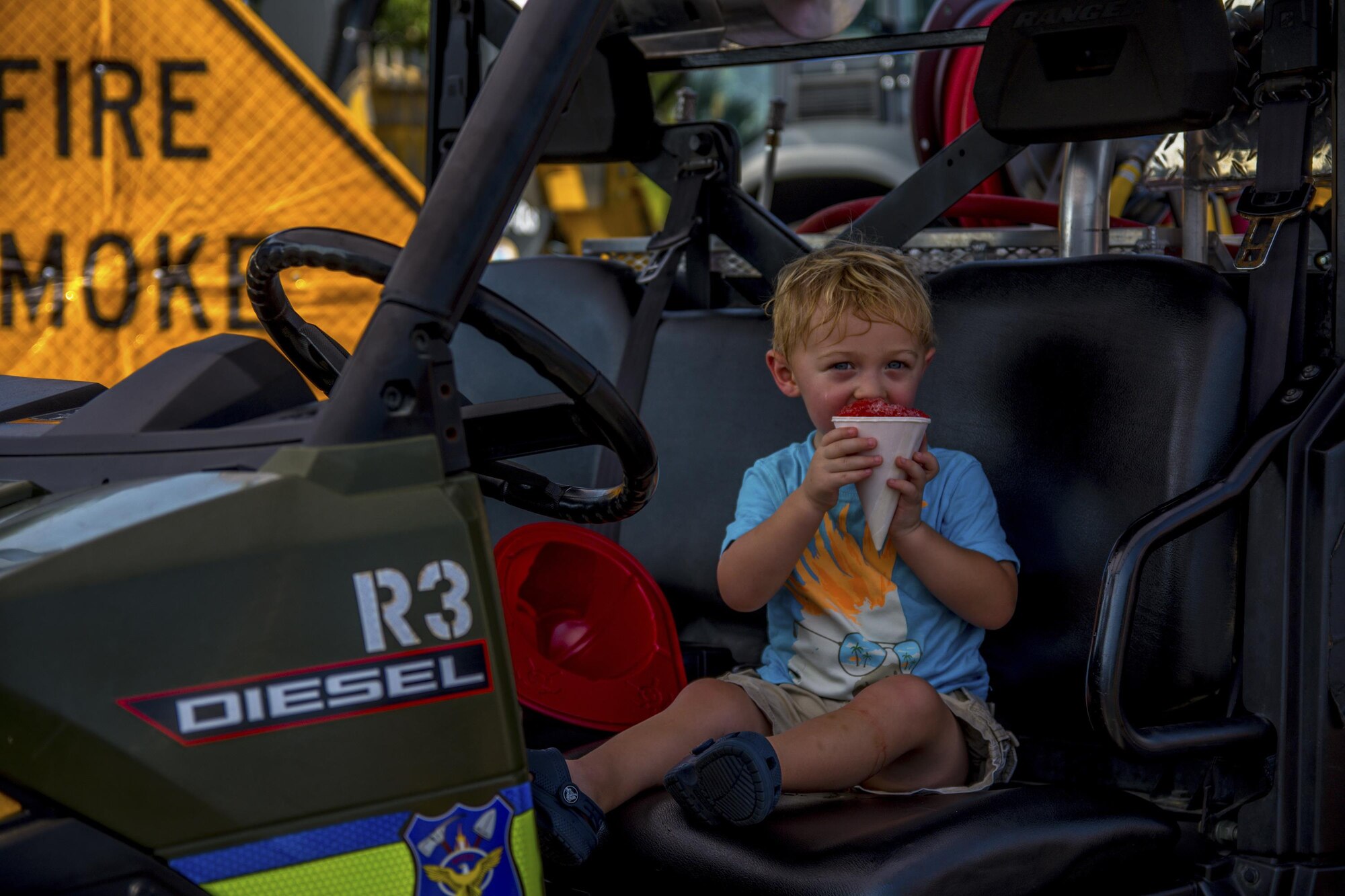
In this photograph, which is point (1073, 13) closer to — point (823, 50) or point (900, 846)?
point (823, 50)

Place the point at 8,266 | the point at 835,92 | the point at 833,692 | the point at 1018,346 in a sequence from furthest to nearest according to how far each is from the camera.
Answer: the point at 835,92 < the point at 8,266 < the point at 1018,346 < the point at 833,692

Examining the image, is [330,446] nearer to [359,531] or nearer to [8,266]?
[359,531]

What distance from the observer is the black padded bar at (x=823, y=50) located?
7.19 ft

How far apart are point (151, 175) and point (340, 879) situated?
4262 mm

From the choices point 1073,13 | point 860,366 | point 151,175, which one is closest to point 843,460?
point 860,366

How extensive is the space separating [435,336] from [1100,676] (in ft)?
2.68

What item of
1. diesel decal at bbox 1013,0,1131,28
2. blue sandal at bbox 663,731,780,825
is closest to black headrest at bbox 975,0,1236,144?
diesel decal at bbox 1013,0,1131,28

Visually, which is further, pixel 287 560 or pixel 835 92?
pixel 835 92

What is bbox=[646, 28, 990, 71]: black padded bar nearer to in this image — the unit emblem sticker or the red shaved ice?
the red shaved ice

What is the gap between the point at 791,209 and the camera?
690 centimetres

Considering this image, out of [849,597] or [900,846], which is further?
[849,597]

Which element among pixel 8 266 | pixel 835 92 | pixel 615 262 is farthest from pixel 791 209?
pixel 615 262

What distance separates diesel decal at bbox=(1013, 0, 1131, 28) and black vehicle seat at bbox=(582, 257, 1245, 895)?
32 centimetres

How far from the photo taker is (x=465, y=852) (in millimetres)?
1070
